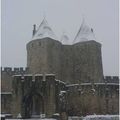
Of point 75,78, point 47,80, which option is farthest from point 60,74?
point 47,80

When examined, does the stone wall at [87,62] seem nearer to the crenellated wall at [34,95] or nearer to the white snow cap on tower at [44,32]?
the white snow cap on tower at [44,32]

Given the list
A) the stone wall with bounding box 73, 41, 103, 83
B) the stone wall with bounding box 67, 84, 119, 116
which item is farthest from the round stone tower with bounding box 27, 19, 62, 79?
the stone wall with bounding box 67, 84, 119, 116

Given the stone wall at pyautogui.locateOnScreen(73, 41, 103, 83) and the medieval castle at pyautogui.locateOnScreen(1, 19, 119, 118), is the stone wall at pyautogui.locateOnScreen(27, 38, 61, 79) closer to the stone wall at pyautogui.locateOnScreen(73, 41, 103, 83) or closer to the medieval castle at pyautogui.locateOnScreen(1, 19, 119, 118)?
the medieval castle at pyautogui.locateOnScreen(1, 19, 119, 118)

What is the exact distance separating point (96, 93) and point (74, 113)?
232 centimetres

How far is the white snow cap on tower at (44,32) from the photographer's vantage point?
3933 centimetres

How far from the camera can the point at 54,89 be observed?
27531mm

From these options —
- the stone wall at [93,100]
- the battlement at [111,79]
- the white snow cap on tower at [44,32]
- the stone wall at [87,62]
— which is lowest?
the stone wall at [93,100]

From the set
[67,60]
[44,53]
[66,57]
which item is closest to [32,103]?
[44,53]

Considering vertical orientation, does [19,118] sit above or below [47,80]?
below

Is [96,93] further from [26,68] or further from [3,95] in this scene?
[26,68]

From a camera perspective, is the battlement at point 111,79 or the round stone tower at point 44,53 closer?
the battlement at point 111,79

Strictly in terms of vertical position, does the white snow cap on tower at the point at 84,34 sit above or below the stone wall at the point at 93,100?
above

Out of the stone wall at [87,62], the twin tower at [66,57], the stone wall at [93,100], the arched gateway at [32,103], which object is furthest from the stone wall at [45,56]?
the arched gateway at [32,103]

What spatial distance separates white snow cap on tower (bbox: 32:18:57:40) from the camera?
129 feet
